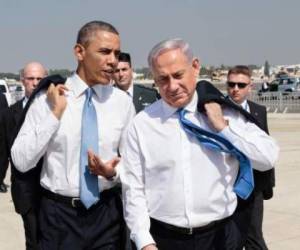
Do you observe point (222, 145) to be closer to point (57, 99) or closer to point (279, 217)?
point (57, 99)

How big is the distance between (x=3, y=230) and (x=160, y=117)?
5188 mm

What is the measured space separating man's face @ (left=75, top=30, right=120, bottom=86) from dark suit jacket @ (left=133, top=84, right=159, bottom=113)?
195 cm

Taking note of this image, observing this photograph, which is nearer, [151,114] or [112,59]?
[151,114]

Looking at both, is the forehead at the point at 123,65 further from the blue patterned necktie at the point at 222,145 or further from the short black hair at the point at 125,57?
the blue patterned necktie at the point at 222,145

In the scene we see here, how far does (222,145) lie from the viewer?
2920 millimetres

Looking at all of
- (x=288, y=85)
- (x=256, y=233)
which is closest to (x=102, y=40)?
(x=256, y=233)

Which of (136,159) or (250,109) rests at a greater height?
(136,159)

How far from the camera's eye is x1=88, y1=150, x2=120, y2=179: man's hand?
3301 millimetres

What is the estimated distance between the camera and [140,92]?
570 cm

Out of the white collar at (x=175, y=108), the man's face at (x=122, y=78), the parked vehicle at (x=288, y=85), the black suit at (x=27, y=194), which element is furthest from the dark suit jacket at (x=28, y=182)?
the parked vehicle at (x=288, y=85)

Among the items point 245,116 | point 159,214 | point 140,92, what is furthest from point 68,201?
point 140,92

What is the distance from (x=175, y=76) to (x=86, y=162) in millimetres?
826

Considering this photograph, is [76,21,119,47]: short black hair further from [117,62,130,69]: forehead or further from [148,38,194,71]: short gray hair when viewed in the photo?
[117,62,130,69]: forehead

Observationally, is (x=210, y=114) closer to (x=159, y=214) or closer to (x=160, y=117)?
(x=160, y=117)
